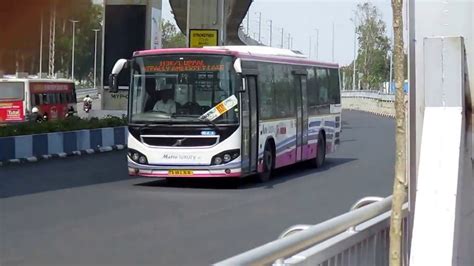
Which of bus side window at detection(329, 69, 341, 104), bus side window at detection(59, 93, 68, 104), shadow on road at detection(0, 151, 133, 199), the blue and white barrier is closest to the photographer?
shadow on road at detection(0, 151, 133, 199)

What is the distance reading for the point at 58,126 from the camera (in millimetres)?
27203

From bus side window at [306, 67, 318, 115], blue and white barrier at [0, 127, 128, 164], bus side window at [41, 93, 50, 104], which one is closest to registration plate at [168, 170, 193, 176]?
bus side window at [306, 67, 318, 115]

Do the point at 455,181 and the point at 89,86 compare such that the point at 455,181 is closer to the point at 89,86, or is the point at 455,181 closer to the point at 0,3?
the point at 0,3

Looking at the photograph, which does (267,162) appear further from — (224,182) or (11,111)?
(11,111)

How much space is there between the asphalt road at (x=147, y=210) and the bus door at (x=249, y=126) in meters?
0.58

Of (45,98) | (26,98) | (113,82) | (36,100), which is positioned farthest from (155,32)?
(113,82)

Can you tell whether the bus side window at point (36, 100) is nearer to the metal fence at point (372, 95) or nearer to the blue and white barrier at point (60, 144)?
the blue and white barrier at point (60, 144)

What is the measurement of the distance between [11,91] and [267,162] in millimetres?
28351

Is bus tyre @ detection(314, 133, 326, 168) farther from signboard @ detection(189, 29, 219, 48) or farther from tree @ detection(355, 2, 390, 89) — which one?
tree @ detection(355, 2, 390, 89)

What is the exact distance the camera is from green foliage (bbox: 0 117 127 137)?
24.8 meters

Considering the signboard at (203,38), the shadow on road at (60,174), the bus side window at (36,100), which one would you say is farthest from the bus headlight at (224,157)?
the bus side window at (36,100)

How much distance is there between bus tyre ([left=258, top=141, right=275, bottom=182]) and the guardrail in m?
13.6

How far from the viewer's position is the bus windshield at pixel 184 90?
18.8 m

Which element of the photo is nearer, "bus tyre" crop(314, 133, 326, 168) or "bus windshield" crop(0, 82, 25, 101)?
"bus tyre" crop(314, 133, 326, 168)
